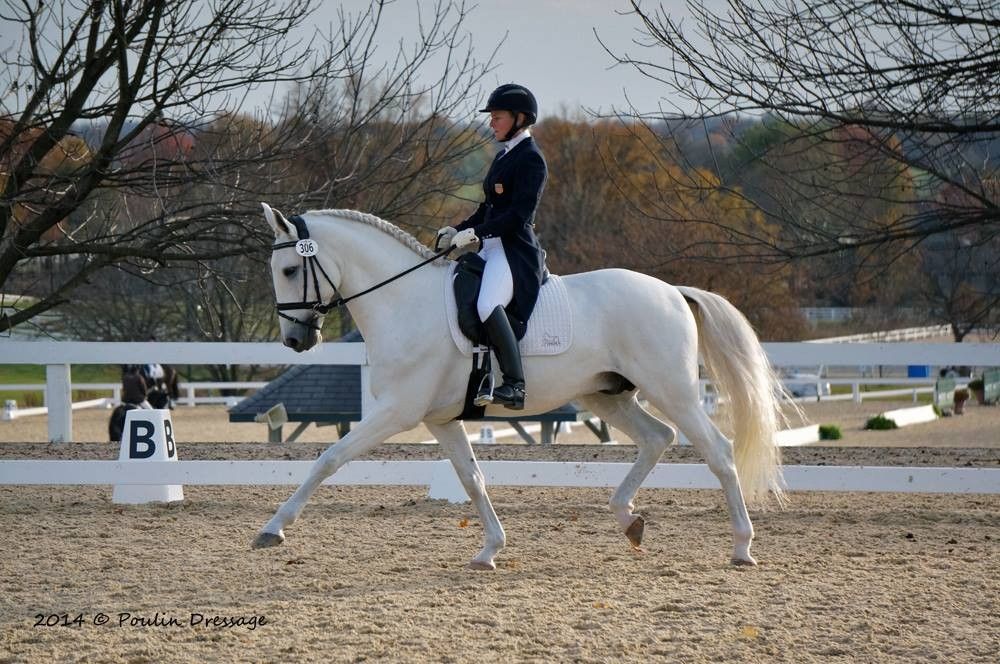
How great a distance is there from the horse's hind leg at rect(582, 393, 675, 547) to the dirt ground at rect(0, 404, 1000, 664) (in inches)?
10.7

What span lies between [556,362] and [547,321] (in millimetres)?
240

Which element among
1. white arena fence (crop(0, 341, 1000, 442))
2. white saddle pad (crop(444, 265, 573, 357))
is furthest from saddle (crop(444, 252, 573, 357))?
white arena fence (crop(0, 341, 1000, 442))

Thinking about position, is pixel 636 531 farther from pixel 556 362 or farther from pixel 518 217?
pixel 518 217

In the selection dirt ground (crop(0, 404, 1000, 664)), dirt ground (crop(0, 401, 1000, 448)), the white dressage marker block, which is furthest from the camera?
dirt ground (crop(0, 401, 1000, 448))

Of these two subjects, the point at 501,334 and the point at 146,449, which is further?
the point at 146,449

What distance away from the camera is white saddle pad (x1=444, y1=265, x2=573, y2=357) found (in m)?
6.70

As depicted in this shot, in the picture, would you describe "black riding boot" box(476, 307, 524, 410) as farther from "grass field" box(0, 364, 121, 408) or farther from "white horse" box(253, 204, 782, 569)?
"grass field" box(0, 364, 121, 408)

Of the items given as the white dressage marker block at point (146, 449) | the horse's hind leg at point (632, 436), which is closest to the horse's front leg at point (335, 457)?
the horse's hind leg at point (632, 436)

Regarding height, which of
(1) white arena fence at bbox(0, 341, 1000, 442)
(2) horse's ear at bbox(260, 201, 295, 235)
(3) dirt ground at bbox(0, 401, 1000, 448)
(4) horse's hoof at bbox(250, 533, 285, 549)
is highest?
(2) horse's ear at bbox(260, 201, 295, 235)

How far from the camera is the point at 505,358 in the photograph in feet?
21.4

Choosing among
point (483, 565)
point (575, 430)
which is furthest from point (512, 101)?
point (575, 430)

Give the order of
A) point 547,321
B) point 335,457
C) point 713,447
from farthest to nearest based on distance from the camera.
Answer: point 713,447 → point 547,321 → point 335,457

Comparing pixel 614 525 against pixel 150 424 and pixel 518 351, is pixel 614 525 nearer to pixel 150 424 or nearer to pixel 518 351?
pixel 518 351

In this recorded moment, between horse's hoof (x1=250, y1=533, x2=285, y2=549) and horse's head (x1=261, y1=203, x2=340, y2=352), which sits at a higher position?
horse's head (x1=261, y1=203, x2=340, y2=352)
